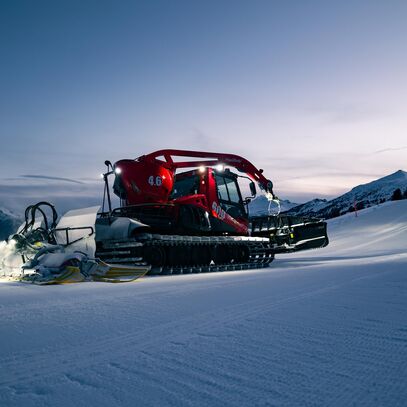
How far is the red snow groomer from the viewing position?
9102 millimetres

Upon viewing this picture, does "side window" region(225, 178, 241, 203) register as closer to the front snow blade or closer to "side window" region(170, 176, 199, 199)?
"side window" region(170, 176, 199, 199)

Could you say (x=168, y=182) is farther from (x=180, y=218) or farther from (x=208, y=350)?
(x=208, y=350)

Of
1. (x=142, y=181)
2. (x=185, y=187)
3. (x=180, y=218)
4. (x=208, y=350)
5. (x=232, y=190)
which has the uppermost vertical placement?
(x=142, y=181)

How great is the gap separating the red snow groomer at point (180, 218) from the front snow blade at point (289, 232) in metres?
0.99

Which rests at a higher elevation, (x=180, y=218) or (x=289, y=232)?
(x=180, y=218)

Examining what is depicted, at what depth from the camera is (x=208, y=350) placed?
92.4 inches

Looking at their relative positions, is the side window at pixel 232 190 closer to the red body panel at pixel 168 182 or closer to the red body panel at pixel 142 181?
the red body panel at pixel 168 182

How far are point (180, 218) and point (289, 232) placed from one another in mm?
5125

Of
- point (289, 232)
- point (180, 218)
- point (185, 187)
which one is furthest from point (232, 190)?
point (289, 232)

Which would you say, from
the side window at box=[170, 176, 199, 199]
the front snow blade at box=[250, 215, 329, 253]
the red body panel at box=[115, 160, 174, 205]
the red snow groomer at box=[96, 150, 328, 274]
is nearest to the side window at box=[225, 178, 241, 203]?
the red snow groomer at box=[96, 150, 328, 274]

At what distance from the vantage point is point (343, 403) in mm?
1578

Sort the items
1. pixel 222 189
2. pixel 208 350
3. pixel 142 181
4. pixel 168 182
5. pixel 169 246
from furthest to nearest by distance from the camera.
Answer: pixel 222 189, pixel 168 182, pixel 142 181, pixel 169 246, pixel 208 350

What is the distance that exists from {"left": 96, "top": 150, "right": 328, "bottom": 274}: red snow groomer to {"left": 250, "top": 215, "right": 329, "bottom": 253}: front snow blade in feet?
3.25

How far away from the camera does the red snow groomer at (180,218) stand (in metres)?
9.10
